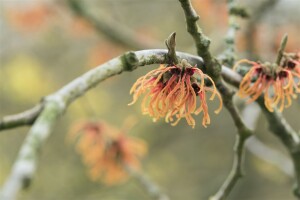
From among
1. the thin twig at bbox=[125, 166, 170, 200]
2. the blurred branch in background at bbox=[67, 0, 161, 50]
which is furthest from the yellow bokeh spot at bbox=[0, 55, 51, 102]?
the thin twig at bbox=[125, 166, 170, 200]

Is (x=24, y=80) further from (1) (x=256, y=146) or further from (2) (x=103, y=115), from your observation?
(1) (x=256, y=146)

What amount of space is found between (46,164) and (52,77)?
2.94 feet

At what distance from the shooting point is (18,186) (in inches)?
29.4

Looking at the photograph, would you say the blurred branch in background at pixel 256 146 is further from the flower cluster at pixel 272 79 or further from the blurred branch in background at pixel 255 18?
the flower cluster at pixel 272 79

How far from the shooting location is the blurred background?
4.76m

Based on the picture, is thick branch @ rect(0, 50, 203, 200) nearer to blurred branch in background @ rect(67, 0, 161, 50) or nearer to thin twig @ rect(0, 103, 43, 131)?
thin twig @ rect(0, 103, 43, 131)

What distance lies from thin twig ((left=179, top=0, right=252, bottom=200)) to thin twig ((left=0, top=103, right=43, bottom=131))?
12.8 inches

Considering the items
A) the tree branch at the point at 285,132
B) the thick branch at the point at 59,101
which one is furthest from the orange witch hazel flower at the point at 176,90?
the tree branch at the point at 285,132

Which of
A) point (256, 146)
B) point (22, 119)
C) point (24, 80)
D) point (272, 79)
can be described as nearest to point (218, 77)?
point (272, 79)

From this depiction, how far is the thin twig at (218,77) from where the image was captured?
1131 millimetres

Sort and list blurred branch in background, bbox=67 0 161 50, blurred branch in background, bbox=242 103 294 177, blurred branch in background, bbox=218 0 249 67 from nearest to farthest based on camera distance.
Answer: blurred branch in background, bbox=218 0 249 67 < blurred branch in background, bbox=242 103 294 177 < blurred branch in background, bbox=67 0 161 50

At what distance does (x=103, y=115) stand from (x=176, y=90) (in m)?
4.51

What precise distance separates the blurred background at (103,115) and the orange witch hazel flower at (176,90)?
3256 millimetres

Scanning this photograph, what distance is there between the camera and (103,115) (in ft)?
18.4
